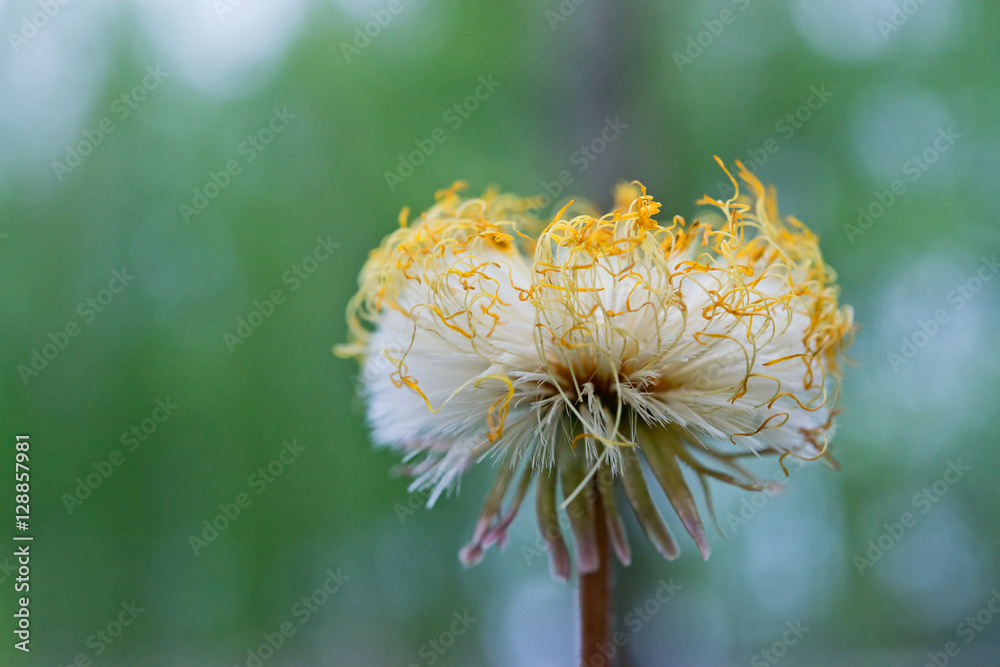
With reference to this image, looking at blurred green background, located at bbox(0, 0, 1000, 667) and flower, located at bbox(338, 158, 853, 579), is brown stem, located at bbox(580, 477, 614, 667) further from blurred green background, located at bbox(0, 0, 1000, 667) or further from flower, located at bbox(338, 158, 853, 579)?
blurred green background, located at bbox(0, 0, 1000, 667)

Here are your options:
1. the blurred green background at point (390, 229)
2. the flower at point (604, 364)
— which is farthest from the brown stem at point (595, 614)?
the blurred green background at point (390, 229)

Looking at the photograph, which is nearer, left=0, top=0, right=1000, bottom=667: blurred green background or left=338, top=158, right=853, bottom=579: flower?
left=338, top=158, right=853, bottom=579: flower

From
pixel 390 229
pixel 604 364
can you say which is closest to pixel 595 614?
pixel 604 364

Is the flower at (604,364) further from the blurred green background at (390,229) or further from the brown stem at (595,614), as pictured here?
the blurred green background at (390,229)

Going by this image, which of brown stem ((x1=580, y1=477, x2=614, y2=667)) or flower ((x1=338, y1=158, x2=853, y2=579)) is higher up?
flower ((x1=338, y1=158, x2=853, y2=579))

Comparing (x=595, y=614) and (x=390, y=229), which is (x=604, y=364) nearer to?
(x=595, y=614)

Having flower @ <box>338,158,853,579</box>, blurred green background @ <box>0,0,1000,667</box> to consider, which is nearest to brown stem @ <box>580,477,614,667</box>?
flower @ <box>338,158,853,579</box>
